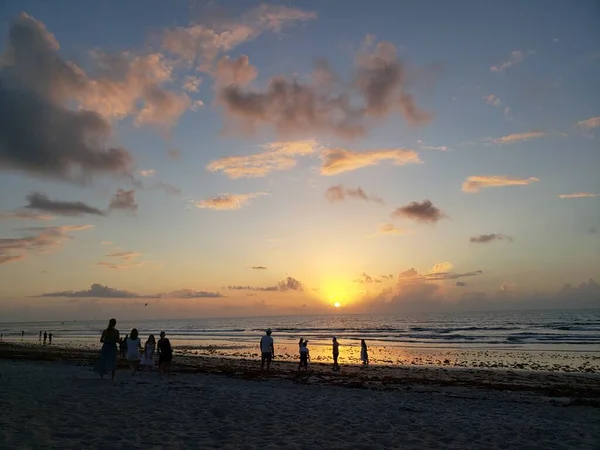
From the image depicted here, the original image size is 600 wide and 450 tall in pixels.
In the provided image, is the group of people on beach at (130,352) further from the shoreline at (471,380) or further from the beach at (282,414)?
the shoreline at (471,380)

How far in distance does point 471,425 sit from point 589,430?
2706 millimetres

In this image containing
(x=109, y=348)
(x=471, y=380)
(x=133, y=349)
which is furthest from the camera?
(x=471, y=380)


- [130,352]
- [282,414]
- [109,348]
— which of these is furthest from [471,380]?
[109,348]

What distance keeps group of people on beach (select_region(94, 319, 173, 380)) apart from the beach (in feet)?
2.17

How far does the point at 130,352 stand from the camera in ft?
56.5

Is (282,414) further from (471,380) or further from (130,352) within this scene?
(471,380)

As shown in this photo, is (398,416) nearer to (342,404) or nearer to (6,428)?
(342,404)

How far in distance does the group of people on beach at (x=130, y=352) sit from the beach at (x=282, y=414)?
66 cm

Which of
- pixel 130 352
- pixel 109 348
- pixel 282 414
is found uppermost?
pixel 109 348

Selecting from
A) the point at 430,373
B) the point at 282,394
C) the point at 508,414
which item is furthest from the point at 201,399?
the point at 430,373

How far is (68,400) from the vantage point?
10625mm

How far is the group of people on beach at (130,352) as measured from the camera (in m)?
13.9

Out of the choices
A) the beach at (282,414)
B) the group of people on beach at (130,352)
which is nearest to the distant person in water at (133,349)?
the group of people on beach at (130,352)

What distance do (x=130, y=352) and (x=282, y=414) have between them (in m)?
9.48
